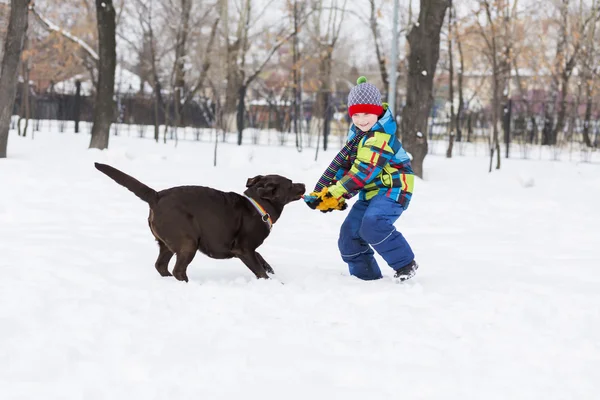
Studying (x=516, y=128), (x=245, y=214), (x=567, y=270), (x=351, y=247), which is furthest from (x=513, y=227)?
(x=516, y=128)

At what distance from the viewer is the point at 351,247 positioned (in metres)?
5.14

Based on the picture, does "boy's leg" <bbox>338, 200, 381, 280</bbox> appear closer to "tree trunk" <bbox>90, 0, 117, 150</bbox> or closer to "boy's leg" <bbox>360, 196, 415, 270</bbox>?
"boy's leg" <bbox>360, 196, 415, 270</bbox>

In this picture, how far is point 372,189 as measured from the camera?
5.03 meters

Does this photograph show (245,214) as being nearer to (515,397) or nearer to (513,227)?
(515,397)

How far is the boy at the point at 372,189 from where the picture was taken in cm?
480

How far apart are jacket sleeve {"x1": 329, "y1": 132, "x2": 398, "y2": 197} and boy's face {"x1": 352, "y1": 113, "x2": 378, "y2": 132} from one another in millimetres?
151

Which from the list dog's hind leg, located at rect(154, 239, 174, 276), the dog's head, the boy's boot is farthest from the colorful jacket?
dog's hind leg, located at rect(154, 239, 174, 276)

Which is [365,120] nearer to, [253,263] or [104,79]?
[253,263]

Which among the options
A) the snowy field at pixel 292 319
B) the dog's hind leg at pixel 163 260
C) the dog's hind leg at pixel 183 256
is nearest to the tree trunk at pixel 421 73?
the snowy field at pixel 292 319

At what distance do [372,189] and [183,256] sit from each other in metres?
1.42

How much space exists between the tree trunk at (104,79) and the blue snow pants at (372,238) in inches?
449

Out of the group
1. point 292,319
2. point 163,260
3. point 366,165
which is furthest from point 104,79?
point 292,319

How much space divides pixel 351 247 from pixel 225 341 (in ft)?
6.19

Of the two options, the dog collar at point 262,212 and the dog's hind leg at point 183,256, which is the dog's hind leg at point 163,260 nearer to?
the dog's hind leg at point 183,256
